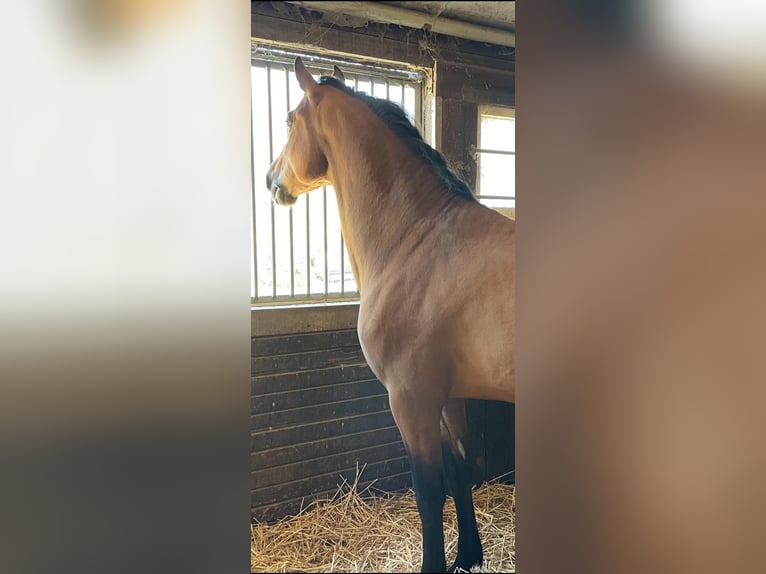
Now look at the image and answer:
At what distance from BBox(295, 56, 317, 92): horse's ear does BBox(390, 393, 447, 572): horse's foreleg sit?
1.78ft

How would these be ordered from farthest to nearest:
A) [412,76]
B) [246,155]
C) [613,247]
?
[412,76]
[246,155]
[613,247]

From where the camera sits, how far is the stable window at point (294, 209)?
2.96 ft

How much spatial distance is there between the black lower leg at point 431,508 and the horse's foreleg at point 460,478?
2cm

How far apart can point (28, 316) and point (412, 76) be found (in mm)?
701

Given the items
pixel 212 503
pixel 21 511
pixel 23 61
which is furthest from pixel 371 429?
pixel 23 61

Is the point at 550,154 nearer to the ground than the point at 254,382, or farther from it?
farther from it

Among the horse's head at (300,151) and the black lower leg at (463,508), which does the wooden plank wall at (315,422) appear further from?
the horse's head at (300,151)

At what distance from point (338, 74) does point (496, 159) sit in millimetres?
305

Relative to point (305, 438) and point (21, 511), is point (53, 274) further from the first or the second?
point (305, 438)

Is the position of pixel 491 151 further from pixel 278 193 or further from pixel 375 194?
pixel 278 193

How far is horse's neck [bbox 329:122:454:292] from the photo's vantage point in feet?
3.26

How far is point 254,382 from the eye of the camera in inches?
38.3

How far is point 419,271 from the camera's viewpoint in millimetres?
947

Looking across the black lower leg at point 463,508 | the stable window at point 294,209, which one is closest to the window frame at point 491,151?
the stable window at point 294,209
